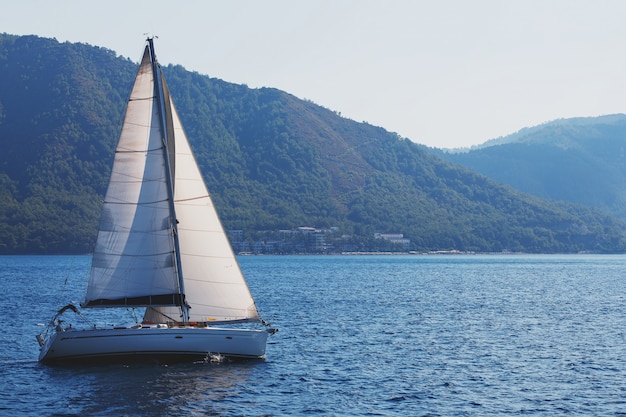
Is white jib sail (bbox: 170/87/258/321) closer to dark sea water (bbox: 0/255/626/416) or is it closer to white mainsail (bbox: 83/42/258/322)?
white mainsail (bbox: 83/42/258/322)

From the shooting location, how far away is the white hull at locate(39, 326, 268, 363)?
42.2 m

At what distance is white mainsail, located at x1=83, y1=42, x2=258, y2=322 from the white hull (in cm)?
132

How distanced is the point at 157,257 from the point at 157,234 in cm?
107

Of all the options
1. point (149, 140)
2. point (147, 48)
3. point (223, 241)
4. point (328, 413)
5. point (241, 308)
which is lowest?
point (328, 413)

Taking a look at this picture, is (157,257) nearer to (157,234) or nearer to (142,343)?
(157,234)

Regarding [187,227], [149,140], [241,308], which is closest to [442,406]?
[241,308]

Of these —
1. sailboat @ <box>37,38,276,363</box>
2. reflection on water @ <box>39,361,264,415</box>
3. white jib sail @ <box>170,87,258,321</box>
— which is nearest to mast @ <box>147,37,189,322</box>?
sailboat @ <box>37,38,276,363</box>

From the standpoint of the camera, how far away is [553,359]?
50438mm

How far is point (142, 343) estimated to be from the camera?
42.2 meters

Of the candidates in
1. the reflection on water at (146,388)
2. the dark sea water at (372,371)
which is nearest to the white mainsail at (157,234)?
the reflection on water at (146,388)

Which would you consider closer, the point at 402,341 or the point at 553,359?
the point at 553,359

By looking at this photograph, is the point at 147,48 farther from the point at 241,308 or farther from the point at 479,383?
the point at 479,383

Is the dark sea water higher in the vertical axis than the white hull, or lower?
lower

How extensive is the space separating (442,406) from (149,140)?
1764cm
